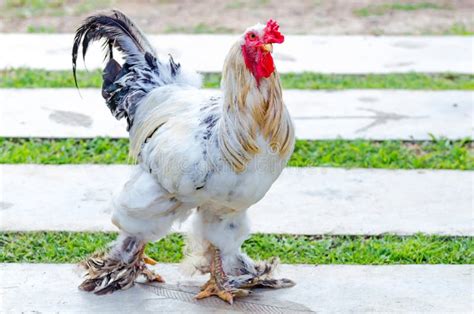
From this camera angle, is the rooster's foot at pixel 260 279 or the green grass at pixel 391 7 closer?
the rooster's foot at pixel 260 279

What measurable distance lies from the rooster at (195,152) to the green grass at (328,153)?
5.03ft

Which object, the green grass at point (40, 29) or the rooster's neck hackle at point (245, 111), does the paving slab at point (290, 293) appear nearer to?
the rooster's neck hackle at point (245, 111)

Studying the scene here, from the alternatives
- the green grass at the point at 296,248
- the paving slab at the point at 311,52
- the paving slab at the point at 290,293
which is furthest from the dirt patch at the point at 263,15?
the paving slab at the point at 290,293

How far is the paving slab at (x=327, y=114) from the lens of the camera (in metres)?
6.85

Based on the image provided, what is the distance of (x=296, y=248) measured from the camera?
17.2 feet

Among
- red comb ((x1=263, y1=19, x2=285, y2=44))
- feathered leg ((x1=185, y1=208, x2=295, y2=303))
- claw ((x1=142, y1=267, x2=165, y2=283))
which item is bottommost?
claw ((x1=142, y1=267, x2=165, y2=283))

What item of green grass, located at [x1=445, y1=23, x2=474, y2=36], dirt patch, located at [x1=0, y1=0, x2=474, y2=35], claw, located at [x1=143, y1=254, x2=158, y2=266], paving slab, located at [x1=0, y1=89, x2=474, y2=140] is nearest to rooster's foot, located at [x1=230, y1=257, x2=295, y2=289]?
claw, located at [x1=143, y1=254, x2=158, y2=266]

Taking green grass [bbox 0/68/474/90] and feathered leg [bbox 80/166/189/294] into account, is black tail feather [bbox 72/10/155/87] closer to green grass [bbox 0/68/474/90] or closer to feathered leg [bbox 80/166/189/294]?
feathered leg [bbox 80/166/189/294]

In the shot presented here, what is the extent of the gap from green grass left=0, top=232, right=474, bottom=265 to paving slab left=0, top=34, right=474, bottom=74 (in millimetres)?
2980

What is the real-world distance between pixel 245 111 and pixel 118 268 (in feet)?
3.83

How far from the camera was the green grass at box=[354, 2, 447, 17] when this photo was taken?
984 cm

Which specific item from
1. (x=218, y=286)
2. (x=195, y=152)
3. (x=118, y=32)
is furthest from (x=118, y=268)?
(x=118, y=32)

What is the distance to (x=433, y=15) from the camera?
980 cm

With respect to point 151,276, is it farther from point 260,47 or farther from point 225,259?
point 260,47
